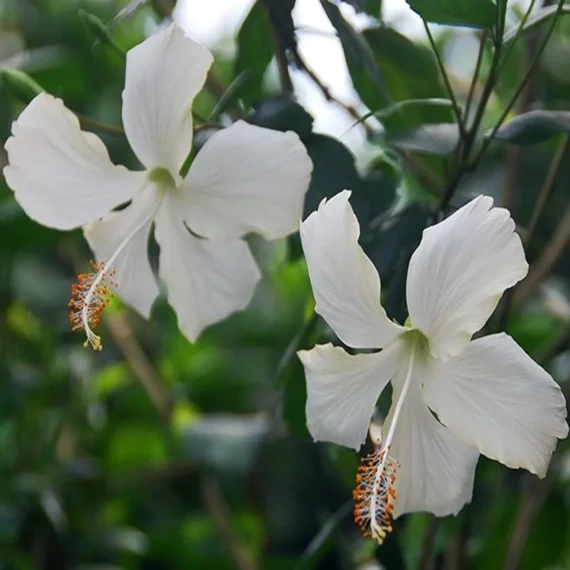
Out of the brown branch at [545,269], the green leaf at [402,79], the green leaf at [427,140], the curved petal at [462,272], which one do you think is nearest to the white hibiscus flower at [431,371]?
the curved petal at [462,272]

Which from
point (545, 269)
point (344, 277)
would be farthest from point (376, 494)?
point (545, 269)

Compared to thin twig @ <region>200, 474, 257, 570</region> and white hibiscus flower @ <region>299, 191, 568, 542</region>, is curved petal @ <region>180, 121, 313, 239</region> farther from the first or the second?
thin twig @ <region>200, 474, 257, 570</region>

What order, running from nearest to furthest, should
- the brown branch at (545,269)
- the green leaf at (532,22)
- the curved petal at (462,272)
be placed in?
1. the curved petal at (462,272)
2. the green leaf at (532,22)
3. the brown branch at (545,269)

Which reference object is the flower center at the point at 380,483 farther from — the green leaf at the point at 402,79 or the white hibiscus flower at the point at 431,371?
the green leaf at the point at 402,79

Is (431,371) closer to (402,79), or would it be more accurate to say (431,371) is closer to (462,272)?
(462,272)

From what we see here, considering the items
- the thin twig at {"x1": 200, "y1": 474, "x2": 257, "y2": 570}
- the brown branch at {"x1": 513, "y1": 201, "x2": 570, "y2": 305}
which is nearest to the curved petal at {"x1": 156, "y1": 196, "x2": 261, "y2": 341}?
the brown branch at {"x1": 513, "y1": 201, "x2": 570, "y2": 305}

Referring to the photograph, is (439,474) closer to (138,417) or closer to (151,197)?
(151,197)
